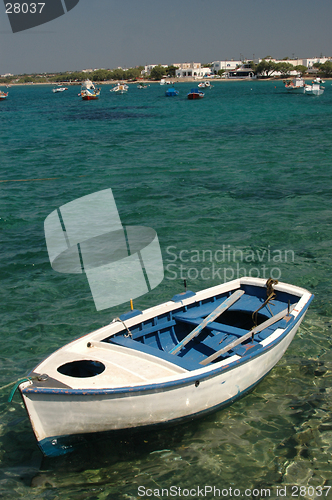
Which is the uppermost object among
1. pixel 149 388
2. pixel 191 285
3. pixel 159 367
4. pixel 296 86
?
pixel 149 388

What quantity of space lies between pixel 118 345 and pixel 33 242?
10259mm

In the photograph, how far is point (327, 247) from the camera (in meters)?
A: 15.4

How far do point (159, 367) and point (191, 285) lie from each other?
6.03 meters

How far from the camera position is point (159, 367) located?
23.3 ft

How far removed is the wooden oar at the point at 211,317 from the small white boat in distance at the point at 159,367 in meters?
0.02

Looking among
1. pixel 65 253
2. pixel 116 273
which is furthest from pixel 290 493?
pixel 65 253

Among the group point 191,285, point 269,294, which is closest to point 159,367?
point 269,294

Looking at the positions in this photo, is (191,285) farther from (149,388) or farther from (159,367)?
(149,388)

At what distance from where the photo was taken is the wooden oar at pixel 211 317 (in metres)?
8.55

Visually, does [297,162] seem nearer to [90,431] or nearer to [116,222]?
[116,222]

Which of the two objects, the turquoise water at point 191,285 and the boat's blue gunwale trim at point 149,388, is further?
the turquoise water at point 191,285

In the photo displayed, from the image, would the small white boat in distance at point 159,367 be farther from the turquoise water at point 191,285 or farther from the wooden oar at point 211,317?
the turquoise water at point 191,285

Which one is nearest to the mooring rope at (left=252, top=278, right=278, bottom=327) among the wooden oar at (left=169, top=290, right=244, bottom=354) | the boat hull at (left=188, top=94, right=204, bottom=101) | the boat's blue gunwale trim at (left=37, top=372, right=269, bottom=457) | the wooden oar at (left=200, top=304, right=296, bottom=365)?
the wooden oar at (left=200, top=304, right=296, bottom=365)

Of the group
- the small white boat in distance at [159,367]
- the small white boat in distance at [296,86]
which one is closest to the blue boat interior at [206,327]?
the small white boat in distance at [159,367]
